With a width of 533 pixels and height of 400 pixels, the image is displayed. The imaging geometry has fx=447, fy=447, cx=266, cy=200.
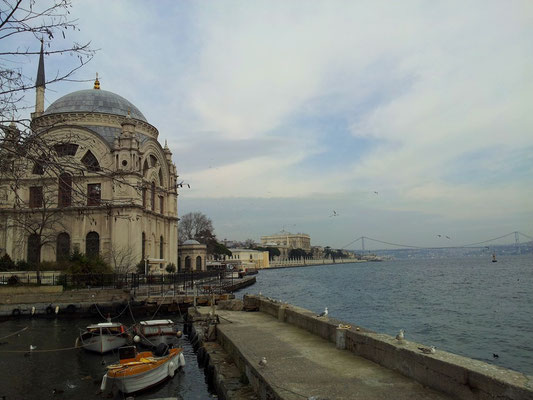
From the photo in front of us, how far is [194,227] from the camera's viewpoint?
291 feet

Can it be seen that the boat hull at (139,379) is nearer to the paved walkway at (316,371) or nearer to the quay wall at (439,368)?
the paved walkway at (316,371)

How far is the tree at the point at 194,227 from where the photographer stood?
87.1 meters

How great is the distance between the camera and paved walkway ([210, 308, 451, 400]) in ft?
20.9

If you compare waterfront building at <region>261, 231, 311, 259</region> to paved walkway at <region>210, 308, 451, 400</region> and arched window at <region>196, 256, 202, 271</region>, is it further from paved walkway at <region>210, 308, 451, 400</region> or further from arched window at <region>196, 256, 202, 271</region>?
paved walkway at <region>210, 308, 451, 400</region>

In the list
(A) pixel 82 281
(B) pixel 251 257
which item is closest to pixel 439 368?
(A) pixel 82 281

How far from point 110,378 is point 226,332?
10.7 ft

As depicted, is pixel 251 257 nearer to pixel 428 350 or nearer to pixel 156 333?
pixel 156 333

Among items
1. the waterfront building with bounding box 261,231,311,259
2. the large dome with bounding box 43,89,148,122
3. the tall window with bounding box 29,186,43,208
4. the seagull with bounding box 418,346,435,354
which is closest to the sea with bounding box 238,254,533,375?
the seagull with bounding box 418,346,435,354

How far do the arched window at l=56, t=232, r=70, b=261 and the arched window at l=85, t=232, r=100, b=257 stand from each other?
176 centimetres

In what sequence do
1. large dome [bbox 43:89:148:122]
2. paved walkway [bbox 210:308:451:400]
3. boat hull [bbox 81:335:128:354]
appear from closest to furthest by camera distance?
paved walkway [bbox 210:308:451:400], boat hull [bbox 81:335:128:354], large dome [bbox 43:89:148:122]

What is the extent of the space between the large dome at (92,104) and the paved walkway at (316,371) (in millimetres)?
41059

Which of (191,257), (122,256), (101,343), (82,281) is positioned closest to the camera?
(101,343)

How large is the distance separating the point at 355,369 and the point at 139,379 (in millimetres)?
6238

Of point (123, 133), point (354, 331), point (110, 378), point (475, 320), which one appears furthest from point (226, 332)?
point (123, 133)
